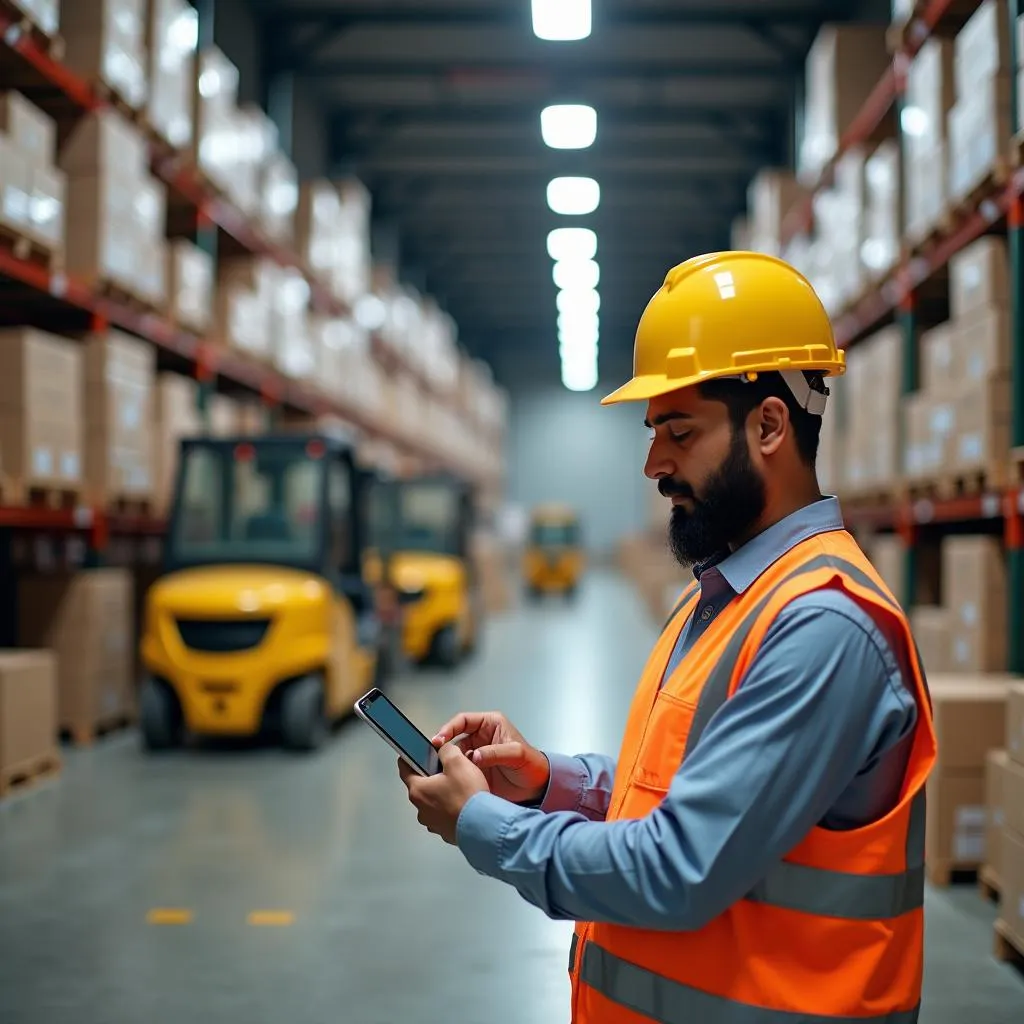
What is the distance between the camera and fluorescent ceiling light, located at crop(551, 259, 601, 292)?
21.8 m

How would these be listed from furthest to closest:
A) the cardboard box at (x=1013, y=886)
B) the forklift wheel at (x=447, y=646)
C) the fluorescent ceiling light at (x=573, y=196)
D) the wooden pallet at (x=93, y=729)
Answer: the fluorescent ceiling light at (x=573, y=196), the forklift wheel at (x=447, y=646), the wooden pallet at (x=93, y=729), the cardboard box at (x=1013, y=886)

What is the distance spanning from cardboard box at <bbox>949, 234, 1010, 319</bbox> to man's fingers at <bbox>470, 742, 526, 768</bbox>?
14.8ft

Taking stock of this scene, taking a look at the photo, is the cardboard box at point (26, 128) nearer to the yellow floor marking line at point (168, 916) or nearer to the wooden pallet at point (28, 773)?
the wooden pallet at point (28, 773)

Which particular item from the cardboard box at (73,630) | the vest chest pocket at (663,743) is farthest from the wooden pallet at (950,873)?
the cardboard box at (73,630)

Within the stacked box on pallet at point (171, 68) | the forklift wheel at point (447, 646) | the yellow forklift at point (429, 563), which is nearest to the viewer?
the stacked box on pallet at point (171, 68)

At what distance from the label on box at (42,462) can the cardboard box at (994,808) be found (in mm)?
4867

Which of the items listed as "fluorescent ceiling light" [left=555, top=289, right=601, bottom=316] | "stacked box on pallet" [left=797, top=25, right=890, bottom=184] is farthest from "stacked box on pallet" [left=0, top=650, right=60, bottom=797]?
"fluorescent ceiling light" [left=555, top=289, right=601, bottom=316]

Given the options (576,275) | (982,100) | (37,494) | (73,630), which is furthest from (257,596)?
(576,275)

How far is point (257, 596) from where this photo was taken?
669 centimetres

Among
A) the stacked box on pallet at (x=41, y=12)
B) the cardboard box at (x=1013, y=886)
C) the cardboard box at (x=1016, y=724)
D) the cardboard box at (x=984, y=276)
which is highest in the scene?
the stacked box on pallet at (x=41, y=12)

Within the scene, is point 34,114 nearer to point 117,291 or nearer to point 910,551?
point 117,291

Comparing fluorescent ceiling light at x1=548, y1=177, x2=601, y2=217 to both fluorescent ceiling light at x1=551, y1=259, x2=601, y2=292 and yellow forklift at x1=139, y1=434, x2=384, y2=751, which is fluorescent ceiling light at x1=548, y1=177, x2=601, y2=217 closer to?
fluorescent ceiling light at x1=551, y1=259, x2=601, y2=292

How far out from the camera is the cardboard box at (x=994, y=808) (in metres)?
3.87

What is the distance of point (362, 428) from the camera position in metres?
14.5
